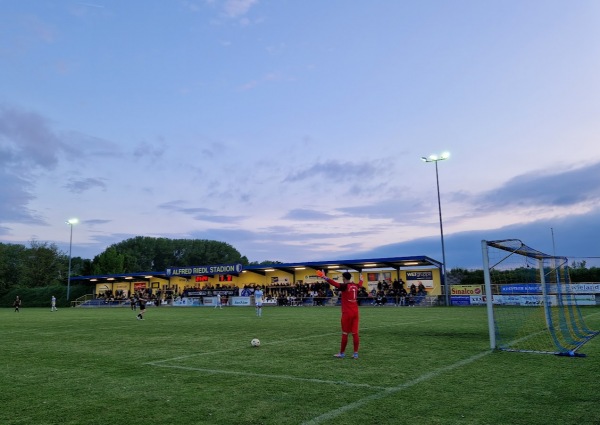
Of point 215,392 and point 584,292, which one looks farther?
point 584,292

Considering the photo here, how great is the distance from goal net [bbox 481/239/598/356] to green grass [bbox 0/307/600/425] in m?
0.92

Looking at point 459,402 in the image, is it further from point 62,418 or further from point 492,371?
point 62,418

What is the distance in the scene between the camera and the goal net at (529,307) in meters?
11.9

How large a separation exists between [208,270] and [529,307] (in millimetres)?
44190

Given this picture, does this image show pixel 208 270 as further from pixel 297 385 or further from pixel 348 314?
pixel 297 385

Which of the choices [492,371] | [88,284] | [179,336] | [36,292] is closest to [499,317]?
[492,371]

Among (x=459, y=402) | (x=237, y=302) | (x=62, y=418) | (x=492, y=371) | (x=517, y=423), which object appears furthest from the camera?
(x=237, y=302)

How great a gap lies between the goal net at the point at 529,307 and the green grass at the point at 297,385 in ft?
3.01

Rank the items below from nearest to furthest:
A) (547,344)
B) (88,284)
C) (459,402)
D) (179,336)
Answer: (459,402), (547,344), (179,336), (88,284)

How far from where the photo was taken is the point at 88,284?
72938 millimetres

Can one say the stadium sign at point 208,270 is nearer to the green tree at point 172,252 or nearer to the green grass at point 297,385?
the green grass at point 297,385

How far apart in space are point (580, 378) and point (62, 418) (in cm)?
822

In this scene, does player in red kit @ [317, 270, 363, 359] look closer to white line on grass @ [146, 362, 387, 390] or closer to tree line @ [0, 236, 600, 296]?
white line on grass @ [146, 362, 387, 390]

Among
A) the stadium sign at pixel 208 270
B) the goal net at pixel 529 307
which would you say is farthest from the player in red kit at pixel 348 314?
the stadium sign at pixel 208 270
